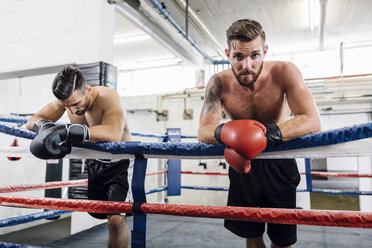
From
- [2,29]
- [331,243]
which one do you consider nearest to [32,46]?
[2,29]

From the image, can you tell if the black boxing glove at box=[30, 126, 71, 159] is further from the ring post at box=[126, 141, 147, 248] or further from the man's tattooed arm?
the man's tattooed arm

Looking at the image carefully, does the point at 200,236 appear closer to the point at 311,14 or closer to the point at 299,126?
the point at 299,126

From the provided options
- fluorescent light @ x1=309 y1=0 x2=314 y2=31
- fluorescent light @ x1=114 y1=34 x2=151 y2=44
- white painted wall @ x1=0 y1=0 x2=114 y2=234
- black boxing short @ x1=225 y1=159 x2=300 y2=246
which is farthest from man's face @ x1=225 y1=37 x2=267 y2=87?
fluorescent light @ x1=114 y1=34 x2=151 y2=44

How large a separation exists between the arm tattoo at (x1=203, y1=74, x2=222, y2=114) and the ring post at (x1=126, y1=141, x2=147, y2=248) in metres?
0.45

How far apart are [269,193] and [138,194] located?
65 centimetres

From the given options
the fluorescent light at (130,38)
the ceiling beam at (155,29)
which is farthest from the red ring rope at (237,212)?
the fluorescent light at (130,38)

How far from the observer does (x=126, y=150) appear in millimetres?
1038

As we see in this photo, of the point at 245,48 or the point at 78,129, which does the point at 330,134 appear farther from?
the point at 78,129

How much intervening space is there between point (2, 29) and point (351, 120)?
6226mm

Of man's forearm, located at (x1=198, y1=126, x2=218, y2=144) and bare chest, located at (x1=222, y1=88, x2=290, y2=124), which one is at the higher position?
bare chest, located at (x1=222, y1=88, x2=290, y2=124)

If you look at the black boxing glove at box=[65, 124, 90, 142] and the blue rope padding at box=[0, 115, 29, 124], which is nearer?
the black boxing glove at box=[65, 124, 90, 142]

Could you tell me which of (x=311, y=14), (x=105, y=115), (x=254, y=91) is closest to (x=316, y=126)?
(x=254, y=91)

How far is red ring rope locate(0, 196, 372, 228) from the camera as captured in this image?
78cm

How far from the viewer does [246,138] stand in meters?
0.84
